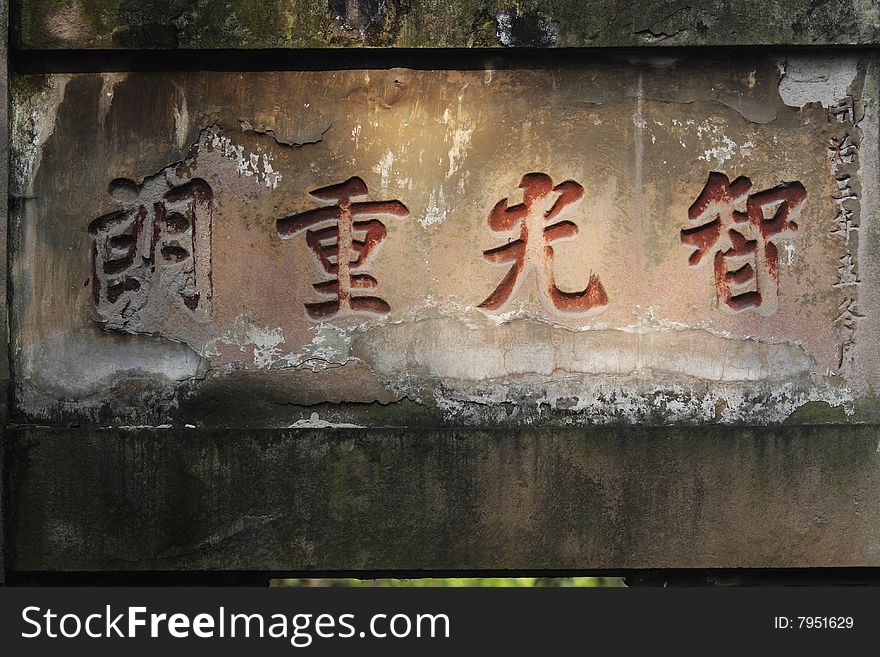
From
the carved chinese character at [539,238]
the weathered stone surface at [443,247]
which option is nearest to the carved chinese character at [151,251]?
the weathered stone surface at [443,247]

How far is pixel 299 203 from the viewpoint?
3863 millimetres

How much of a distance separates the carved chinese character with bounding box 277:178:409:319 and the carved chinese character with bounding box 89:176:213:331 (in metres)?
0.35

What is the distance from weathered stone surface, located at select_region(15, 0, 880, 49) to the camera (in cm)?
376

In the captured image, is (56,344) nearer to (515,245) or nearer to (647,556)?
(515,245)

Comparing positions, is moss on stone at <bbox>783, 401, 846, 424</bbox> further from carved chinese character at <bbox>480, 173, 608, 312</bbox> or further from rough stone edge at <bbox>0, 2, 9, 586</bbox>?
rough stone edge at <bbox>0, 2, 9, 586</bbox>

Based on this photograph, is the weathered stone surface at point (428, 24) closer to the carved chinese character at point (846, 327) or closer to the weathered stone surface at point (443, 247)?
the weathered stone surface at point (443, 247)

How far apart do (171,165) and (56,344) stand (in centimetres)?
81

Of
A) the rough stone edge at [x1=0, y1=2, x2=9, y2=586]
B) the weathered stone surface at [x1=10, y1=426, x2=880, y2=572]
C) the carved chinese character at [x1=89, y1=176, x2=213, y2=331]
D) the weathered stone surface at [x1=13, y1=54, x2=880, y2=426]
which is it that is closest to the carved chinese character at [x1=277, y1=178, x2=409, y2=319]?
the weathered stone surface at [x1=13, y1=54, x2=880, y2=426]

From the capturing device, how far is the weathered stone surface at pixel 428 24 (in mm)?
3764

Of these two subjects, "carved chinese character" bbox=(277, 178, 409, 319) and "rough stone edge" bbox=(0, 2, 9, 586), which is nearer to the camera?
"rough stone edge" bbox=(0, 2, 9, 586)

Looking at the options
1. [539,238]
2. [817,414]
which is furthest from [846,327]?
[539,238]

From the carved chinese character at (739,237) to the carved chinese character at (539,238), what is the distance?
438 millimetres

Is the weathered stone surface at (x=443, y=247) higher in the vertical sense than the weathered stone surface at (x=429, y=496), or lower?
higher

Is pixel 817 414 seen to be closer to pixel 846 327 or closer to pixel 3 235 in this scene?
pixel 846 327
